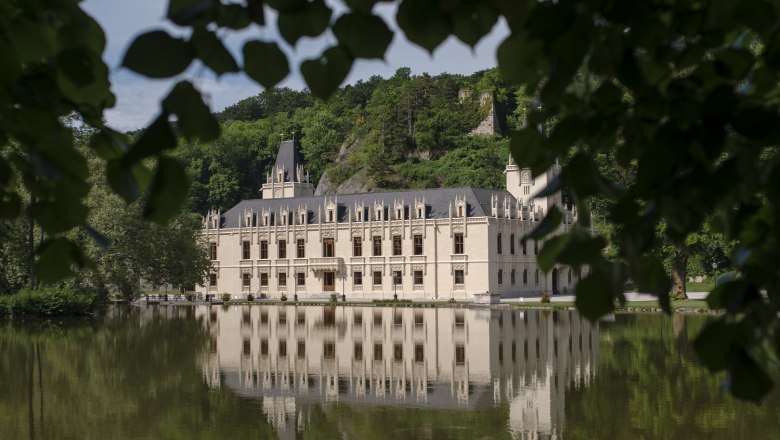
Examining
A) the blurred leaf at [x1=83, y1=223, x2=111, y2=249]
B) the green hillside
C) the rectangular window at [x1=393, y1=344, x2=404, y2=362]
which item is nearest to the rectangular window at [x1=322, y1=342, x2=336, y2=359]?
the rectangular window at [x1=393, y1=344, x2=404, y2=362]

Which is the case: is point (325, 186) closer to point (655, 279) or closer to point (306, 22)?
point (655, 279)

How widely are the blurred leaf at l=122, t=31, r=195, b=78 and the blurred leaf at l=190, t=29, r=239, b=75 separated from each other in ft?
0.12

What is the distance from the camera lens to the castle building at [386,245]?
6294 cm

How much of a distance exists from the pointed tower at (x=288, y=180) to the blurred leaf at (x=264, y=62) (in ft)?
257

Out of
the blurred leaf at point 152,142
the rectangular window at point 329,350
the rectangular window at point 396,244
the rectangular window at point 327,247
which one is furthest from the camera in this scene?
the rectangular window at point 327,247

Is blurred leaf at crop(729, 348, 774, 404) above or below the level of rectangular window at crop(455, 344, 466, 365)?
above

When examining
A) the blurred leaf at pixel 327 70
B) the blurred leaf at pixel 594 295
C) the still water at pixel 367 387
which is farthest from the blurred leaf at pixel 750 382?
the still water at pixel 367 387

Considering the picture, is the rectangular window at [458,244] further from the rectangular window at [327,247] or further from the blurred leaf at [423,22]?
the blurred leaf at [423,22]

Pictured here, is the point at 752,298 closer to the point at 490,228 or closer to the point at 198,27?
the point at 198,27

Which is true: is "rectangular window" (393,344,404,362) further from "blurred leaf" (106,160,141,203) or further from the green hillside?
the green hillside

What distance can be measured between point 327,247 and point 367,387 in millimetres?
52033

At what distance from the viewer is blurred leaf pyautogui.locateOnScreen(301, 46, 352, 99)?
1.85 metres

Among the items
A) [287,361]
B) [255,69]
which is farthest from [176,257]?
[255,69]

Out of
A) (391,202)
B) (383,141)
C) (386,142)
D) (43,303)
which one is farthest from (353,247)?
(386,142)
